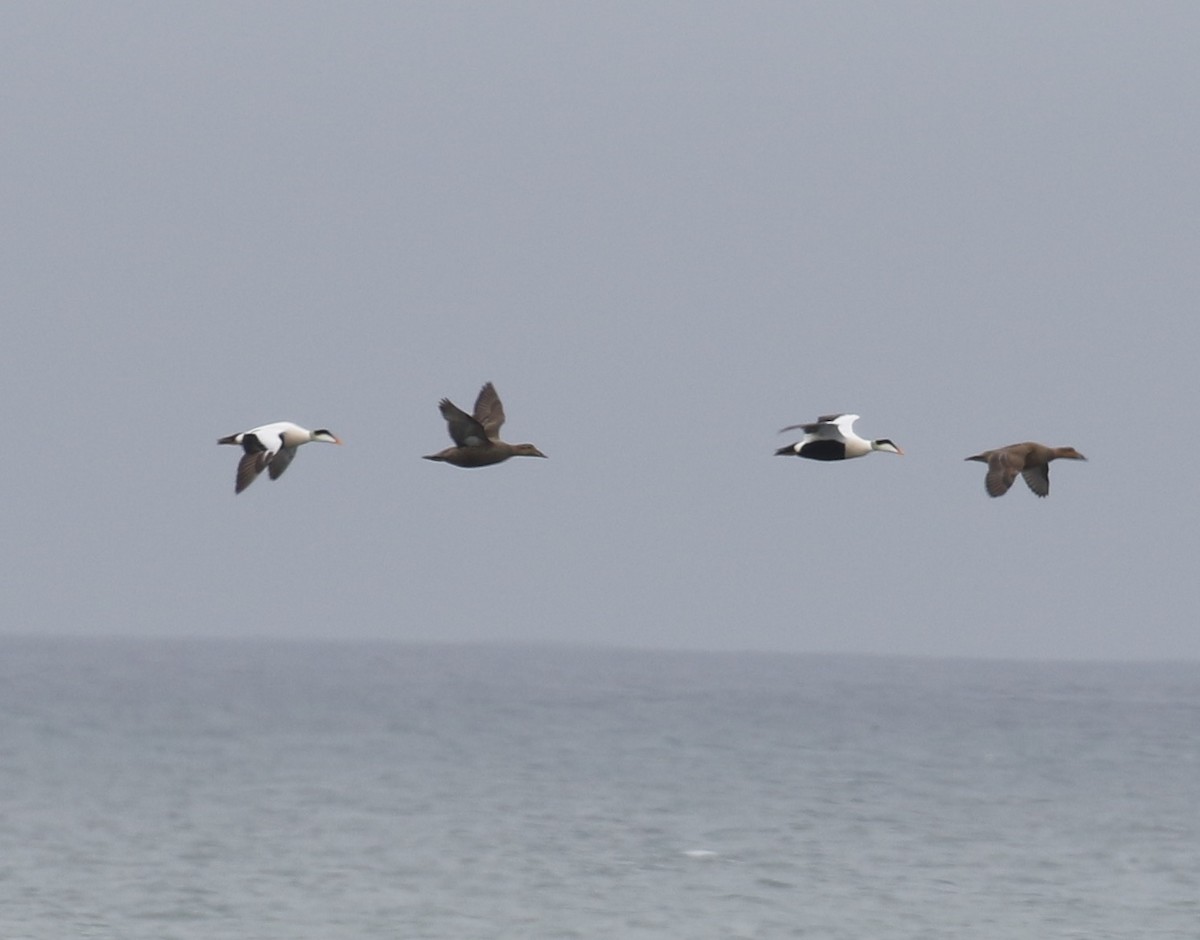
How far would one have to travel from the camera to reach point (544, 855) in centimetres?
4916

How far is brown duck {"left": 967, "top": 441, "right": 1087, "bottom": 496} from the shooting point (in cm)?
1991

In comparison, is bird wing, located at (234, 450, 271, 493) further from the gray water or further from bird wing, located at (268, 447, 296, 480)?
the gray water

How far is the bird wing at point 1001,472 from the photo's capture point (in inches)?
745

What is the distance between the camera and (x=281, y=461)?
22.8 metres

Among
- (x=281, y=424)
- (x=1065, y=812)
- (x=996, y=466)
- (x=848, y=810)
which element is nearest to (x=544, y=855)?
(x=848, y=810)

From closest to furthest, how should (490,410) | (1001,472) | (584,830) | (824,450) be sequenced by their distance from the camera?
1. (1001,472)
2. (824,450)
3. (490,410)
4. (584,830)

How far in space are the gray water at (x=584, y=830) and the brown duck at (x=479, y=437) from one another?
18.4m

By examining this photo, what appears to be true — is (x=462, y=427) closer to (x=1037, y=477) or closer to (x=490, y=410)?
(x=490, y=410)

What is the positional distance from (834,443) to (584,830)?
108 feet

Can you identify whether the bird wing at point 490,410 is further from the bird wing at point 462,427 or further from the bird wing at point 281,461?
the bird wing at point 281,461

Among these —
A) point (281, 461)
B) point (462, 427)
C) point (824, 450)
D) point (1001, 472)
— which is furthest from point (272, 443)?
point (1001, 472)

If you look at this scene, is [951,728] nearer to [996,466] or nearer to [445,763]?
[445,763]

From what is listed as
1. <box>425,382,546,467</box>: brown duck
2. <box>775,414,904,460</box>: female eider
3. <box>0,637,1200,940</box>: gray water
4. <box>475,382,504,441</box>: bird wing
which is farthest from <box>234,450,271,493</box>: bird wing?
<box>0,637,1200,940</box>: gray water

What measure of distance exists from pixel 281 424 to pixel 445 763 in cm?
5457
